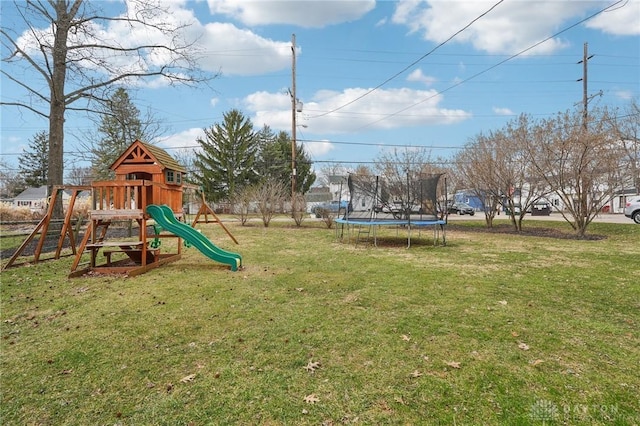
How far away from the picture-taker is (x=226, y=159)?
3309 centimetres

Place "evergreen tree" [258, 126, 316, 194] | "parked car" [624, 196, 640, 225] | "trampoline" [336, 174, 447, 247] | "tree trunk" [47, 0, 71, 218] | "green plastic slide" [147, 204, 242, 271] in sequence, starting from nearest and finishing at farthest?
1. "green plastic slide" [147, 204, 242, 271]
2. "tree trunk" [47, 0, 71, 218]
3. "trampoline" [336, 174, 447, 247]
4. "parked car" [624, 196, 640, 225]
5. "evergreen tree" [258, 126, 316, 194]

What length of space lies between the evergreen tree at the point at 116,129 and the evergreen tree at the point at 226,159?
860 centimetres

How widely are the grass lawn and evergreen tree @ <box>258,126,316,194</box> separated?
28.9m

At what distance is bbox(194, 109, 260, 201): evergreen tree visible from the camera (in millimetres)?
33000

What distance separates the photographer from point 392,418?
193cm

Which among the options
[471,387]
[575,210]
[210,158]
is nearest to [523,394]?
[471,387]

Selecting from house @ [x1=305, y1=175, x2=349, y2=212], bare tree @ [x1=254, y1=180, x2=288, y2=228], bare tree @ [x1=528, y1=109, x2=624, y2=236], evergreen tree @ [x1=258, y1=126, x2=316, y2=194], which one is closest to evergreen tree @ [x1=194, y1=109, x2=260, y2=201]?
evergreen tree @ [x1=258, y1=126, x2=316, y2=194]

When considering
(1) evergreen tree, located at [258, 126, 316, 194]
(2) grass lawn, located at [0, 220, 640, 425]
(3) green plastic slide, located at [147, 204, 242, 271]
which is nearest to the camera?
(2) grass lawn, located at [0, 220, 640, 425]

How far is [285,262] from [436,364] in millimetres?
4367

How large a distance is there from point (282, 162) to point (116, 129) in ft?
47.9

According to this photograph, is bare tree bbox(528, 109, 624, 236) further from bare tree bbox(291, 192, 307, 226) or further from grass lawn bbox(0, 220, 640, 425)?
bare tree bbox(291, 192, 307, 226)

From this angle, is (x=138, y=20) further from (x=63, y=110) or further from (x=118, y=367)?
(x=118, y=367)

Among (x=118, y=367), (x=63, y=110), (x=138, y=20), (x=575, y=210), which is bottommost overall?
(x=118, y=367)

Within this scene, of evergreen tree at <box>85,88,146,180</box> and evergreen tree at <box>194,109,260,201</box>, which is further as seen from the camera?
evergreen tree at <box>194,109,260,201</box>
